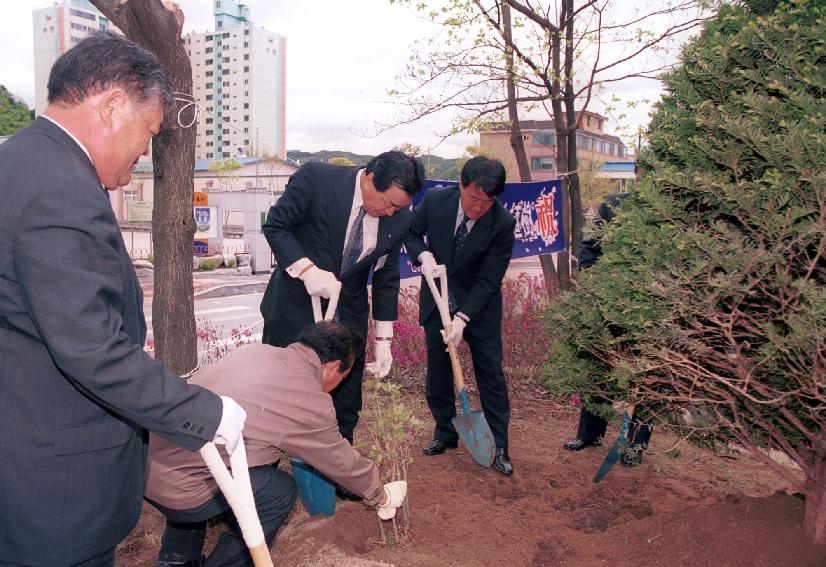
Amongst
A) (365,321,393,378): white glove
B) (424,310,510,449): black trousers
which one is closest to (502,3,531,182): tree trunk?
(424,310,510,449): black trousers

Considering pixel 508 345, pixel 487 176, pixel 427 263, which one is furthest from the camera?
pixel 508 345

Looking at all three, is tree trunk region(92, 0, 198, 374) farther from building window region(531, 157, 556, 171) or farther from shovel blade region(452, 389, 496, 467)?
building window region(531, 157, 556, 171)

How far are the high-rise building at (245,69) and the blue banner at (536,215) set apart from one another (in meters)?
73.7

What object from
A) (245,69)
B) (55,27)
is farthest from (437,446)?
(245,69)

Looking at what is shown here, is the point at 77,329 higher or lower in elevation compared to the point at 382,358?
higher

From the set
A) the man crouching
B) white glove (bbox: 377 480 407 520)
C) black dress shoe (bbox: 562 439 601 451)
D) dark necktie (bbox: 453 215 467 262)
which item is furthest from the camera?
black dress shoe (bbox: 562 439 601 451)

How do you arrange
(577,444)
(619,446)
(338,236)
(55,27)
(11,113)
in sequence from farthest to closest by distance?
(55,27)
(11,113)
(577,444)
(338,236)
(619,446)

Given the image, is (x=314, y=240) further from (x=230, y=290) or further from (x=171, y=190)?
(x=230, y=290)

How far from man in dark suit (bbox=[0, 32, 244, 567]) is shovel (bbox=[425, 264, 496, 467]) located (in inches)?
92.9

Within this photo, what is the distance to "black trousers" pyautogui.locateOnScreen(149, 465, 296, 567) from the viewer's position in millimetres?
2445

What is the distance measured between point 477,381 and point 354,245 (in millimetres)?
1288

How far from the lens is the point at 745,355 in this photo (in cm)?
239

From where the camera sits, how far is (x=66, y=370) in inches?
55.6

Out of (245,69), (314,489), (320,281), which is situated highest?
(245,69)
